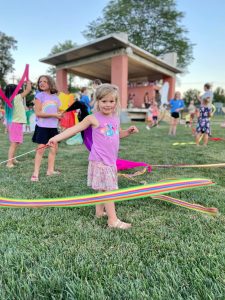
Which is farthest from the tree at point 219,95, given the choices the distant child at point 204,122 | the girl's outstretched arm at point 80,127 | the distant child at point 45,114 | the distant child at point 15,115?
the girl's outstretched arm at point 80,127

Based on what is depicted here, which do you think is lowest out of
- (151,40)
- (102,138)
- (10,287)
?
(10,287)

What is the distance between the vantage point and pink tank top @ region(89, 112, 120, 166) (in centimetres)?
280

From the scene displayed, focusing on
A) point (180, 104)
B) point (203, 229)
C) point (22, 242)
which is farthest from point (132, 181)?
point (180, 104)

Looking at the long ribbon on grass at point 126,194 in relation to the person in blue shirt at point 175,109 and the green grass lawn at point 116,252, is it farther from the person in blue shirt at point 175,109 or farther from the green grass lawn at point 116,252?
the person in blue shirt at point 175,109

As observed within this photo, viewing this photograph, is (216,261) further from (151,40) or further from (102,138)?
(151,40)

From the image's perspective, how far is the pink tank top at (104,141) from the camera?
280 cm

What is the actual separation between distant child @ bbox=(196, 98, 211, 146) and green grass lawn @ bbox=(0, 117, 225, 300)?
5220 millimetres

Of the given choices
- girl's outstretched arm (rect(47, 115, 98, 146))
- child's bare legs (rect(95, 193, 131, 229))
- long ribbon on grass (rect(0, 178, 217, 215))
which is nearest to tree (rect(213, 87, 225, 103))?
girl's outstretched arm (rect(47, 115, 98, 146))

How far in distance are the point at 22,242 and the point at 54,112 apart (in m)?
3.06

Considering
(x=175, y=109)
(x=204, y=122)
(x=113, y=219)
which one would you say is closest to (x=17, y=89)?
(x=113, y=219)

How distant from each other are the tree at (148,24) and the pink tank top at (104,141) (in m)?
39.0

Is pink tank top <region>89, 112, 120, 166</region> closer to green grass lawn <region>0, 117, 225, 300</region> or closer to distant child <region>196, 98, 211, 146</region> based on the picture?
green grass lawn <region>0, 117, 225, 300</region>

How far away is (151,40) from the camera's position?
130ft

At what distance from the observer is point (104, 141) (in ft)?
9.29
